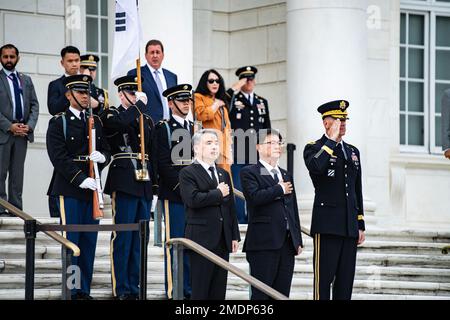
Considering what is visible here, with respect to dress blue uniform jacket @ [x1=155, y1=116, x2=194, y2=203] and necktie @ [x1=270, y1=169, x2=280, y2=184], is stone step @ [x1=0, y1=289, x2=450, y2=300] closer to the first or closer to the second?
dress blue uniform jacket @ [x1=155, y1=116, x2=194, y2=203]

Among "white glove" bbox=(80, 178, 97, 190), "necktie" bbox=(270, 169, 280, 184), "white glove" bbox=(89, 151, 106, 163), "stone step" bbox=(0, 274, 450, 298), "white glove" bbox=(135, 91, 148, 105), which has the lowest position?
"stone step" bbox=(0, 274, 450, 298)

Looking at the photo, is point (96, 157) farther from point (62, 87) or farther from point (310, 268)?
point (310, 268)

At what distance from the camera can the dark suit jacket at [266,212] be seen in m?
14.3

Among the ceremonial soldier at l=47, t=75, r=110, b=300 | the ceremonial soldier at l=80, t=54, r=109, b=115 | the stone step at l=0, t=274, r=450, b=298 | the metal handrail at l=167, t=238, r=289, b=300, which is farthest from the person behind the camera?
the ceremonial soldier at l=80, t=54, r=109, b=115

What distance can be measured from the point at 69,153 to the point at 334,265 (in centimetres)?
276

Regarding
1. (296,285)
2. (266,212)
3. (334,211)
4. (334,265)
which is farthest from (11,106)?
(334,265)

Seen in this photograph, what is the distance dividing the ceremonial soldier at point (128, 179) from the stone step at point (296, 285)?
1.40 feet

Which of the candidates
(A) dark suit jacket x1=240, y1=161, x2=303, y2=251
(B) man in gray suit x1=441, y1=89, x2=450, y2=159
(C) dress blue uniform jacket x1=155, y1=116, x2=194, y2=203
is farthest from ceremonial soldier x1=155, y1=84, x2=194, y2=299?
(B) man in gray suit x1=441, y1=89, x2=450, y2=159

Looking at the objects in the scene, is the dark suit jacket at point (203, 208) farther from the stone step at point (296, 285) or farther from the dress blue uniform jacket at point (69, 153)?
the stone step at point (296, 285)

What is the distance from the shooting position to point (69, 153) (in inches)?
595

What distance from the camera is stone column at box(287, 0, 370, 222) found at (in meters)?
18.9

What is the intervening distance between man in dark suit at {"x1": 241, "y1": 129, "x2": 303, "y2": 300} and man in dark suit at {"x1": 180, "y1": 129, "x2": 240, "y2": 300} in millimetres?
190

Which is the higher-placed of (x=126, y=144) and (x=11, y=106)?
(x=11, y=106)
